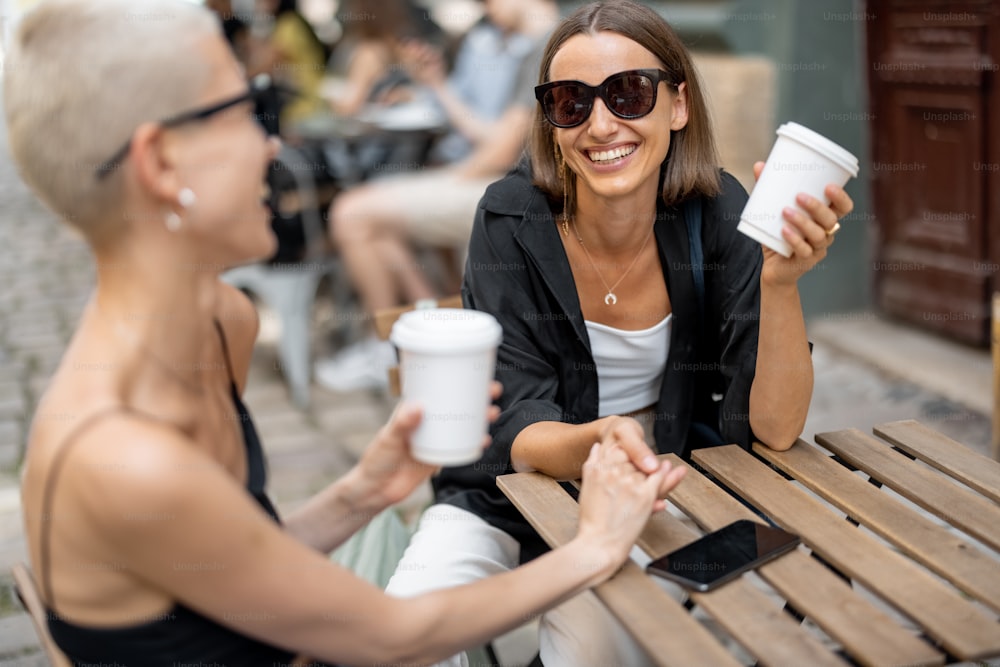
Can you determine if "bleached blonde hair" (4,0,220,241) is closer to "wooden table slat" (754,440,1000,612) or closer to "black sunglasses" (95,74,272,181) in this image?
"black sunglasses" (95,74,272,181)

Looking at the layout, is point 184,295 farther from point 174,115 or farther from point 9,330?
point 9,330

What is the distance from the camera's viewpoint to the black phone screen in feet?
5.21

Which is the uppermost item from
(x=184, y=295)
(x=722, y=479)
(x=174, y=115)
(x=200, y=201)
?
(x=174, y=115)

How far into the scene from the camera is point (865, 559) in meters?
1.64

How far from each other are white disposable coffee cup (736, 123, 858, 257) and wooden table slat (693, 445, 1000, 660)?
0.44 metres

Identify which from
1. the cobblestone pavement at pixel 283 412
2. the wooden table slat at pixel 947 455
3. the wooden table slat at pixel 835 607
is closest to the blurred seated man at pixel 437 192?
the cobblestone pavement at pixel 283 412

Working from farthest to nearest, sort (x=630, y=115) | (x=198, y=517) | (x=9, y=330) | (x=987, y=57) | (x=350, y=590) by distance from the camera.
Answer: (x=9, y=330) < (x=987, y=57) < (x=630, y=115) < (x=350, y=590) < (x=198, y=517)

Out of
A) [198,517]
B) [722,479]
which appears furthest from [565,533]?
[198,517]

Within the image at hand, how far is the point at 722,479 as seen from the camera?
77.1 inches

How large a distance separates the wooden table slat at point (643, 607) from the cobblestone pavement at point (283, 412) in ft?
5.72

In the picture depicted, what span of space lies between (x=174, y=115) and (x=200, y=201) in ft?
0.37

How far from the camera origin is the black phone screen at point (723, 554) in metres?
1.59

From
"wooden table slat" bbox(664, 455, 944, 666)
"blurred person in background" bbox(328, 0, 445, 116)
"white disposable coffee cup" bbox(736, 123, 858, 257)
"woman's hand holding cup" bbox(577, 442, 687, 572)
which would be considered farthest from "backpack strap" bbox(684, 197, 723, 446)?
"blurred person in background" bbox(328, 0, 445, 116)

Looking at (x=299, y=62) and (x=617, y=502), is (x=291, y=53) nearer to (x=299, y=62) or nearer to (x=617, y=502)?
(x=299, y=62)
